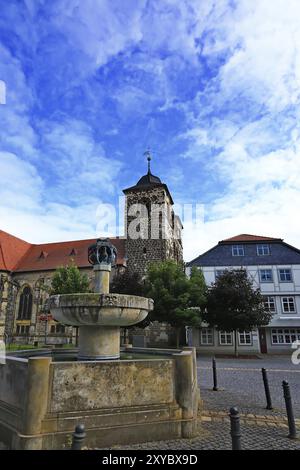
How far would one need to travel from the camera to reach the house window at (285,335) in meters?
27.1

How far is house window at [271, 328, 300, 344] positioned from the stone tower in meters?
13.2

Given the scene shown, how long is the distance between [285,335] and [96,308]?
1054 inches

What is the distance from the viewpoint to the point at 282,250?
29.6 meters

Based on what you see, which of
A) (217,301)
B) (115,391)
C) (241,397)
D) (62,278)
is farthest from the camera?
(62,278)

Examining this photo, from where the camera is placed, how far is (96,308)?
5.04 m

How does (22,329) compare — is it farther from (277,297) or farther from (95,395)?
(95,395)

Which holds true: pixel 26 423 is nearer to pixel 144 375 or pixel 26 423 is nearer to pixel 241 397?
pixel 144 375

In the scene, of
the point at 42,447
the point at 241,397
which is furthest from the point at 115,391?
the point at 241,397

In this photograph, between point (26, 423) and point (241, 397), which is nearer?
point (26, 423)

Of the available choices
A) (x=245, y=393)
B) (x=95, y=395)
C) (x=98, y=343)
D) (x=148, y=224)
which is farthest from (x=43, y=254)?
(x=95, y=395)

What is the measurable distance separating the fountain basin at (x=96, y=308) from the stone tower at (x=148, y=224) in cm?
2863

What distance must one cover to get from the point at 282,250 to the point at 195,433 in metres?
27.4

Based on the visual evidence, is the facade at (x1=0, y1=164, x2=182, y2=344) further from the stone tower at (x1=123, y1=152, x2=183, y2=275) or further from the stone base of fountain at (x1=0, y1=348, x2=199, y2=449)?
the stone base of fountain at (x1=0, y1=348, x2=199, y2=449)

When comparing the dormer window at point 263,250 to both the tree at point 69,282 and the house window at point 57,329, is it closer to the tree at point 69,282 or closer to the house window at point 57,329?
the tree at point 69,282
